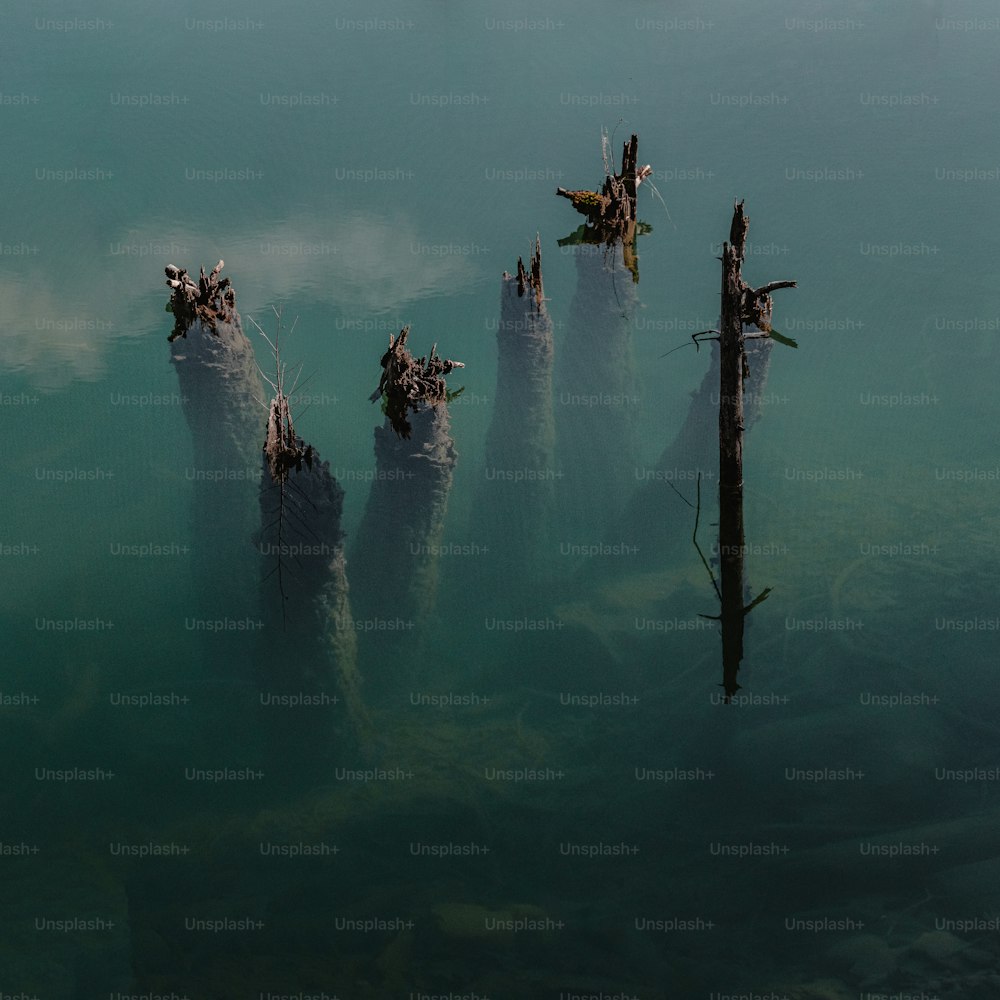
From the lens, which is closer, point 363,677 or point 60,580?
point 363,677

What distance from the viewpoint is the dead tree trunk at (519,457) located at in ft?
78.4

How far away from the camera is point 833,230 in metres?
37.2

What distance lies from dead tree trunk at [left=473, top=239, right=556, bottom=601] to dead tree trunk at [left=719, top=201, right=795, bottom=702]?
14.9 ft

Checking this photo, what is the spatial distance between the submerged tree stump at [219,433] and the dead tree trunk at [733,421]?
8.72 m

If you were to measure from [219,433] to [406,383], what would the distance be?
4825 millimetres

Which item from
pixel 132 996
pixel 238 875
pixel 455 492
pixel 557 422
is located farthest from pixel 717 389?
pixel 132 996

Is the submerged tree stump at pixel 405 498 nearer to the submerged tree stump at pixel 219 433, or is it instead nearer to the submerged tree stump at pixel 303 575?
the submerged tree stump at pixel 303 575

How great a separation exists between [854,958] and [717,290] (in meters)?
22.5

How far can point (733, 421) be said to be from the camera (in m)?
19.3

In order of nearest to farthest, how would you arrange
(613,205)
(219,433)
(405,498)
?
(405,498) → (613,205) → (219,433)

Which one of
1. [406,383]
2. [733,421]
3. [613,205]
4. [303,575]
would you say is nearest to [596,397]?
[613,205]

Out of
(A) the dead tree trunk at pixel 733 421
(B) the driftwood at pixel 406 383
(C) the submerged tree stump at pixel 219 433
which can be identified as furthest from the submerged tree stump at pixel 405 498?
(A) the dead tree trunk at pixel 733 421

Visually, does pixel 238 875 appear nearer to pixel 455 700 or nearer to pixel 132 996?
pixel 132 996

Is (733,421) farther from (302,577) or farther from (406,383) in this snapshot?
(302,577)
